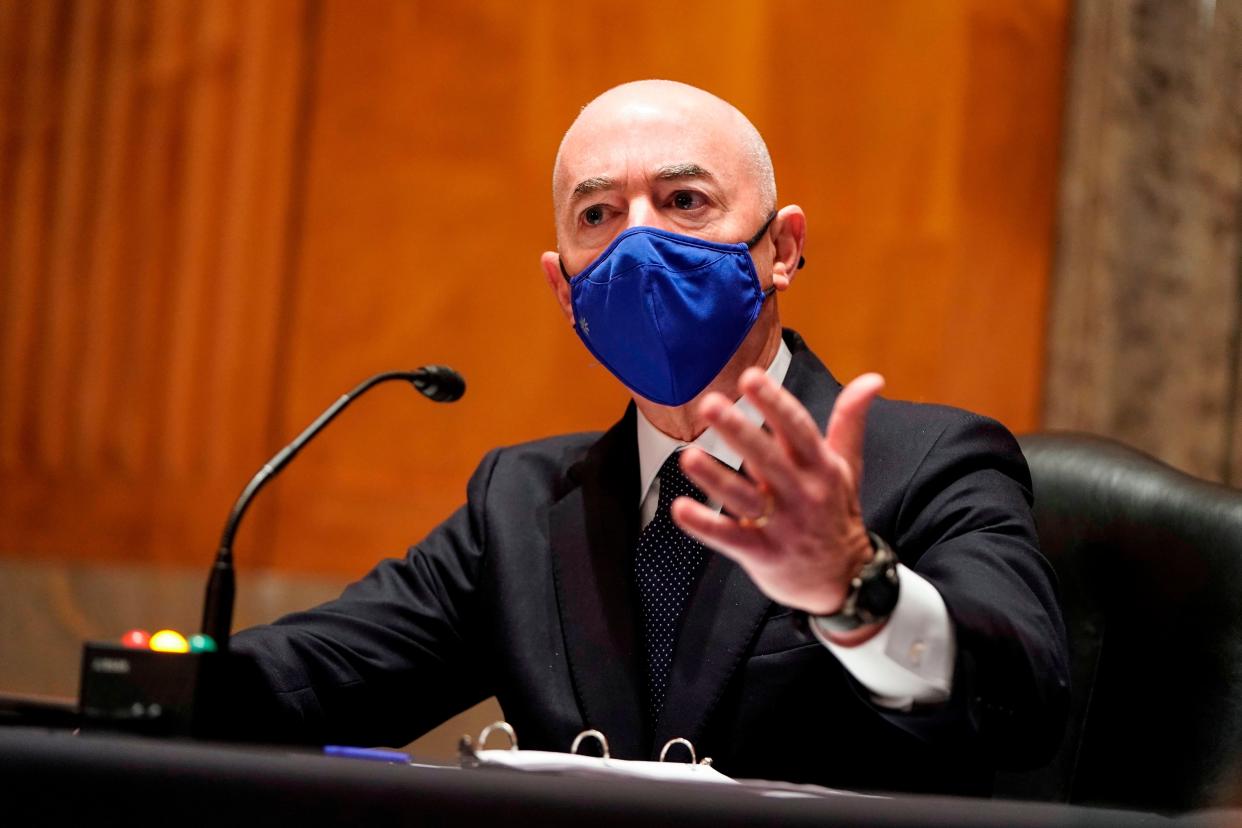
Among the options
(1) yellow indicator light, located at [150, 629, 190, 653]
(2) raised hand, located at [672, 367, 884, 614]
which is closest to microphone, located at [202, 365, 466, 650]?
(1) yellow indicator light, located at [150, 629, 190, 653]

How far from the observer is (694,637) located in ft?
5.34

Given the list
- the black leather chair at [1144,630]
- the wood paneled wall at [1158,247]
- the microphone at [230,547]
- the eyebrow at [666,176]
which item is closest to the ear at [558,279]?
the eyebrow at [666,176]

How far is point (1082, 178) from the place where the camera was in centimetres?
281

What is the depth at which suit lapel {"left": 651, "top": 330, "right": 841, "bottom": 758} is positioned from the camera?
159cm

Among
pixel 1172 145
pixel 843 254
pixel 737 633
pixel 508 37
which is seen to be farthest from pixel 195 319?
pixel 1172 145

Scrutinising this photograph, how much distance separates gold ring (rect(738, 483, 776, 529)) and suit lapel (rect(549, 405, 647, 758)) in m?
0.61

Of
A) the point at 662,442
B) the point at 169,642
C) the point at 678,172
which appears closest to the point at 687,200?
the point at 678,172

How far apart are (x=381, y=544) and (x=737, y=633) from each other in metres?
1.59

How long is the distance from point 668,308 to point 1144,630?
2.32 ft

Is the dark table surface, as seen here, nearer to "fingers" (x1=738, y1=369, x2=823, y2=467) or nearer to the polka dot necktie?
"fingers" (x1=738, y1=369, x2=823, y2=467)

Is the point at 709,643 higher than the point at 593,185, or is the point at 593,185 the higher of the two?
the point at 593,185

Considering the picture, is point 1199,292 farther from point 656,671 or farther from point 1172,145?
point 656,671

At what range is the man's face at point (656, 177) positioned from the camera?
5.86 feet

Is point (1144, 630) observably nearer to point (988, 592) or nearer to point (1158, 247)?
point (988, 592)
